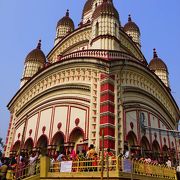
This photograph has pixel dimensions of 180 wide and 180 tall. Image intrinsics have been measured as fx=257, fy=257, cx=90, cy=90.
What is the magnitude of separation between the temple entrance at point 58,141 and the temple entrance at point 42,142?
3.12ft

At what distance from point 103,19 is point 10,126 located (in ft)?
37.6

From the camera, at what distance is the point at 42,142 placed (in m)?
17.7

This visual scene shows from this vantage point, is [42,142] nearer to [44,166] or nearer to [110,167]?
Result: [44,166]

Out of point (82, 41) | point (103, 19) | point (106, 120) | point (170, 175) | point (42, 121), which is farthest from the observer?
point (82, 41)

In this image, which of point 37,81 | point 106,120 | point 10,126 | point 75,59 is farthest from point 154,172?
point 10,126

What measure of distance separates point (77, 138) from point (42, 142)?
10.5 feet

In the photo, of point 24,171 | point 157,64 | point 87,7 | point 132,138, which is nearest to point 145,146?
point 132,138

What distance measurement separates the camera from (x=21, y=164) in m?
12.3

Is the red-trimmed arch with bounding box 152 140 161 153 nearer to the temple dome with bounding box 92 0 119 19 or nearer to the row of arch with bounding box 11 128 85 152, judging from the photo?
the row of arch with bounding box 11 128 85 152

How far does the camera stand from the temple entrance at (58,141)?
1636 cm

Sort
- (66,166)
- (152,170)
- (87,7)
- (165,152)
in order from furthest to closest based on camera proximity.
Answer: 1. (87,7)
2. (165,152)
3. (152,170)
4. (66,166)

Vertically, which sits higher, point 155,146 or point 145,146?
point 155,146

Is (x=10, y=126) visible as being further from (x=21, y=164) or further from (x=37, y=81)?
(x=21, y=164)

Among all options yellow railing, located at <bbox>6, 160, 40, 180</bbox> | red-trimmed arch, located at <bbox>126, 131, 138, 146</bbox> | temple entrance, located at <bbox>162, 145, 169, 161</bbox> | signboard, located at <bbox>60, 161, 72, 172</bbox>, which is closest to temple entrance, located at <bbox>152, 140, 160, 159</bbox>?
temple entrance, located at <bbox>162, 145, 169, 161</bbox>
